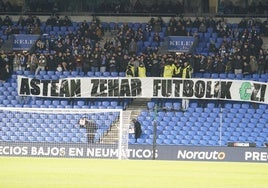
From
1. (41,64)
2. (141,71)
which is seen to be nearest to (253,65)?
(141,71)

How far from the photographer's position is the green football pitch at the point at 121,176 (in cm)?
1152

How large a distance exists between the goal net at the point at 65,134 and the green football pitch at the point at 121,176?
4.91 metres

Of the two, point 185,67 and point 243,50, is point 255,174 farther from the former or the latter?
point 243,50

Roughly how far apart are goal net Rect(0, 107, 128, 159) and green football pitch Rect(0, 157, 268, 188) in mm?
4910

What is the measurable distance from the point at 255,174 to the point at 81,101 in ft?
41.4

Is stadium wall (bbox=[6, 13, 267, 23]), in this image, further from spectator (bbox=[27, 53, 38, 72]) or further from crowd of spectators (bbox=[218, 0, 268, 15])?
spectator (bbox=[27, 53, 38, 72])

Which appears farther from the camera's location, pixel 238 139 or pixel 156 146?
pixel 238 139

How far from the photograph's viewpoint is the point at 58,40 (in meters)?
28.4

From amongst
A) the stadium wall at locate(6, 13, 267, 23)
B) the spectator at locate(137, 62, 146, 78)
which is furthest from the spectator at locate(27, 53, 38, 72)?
the stadium wall at locate(6, 13, 267, 23)

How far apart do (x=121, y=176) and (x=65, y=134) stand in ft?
27.1

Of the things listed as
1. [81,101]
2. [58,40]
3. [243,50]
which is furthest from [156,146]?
[58,40]

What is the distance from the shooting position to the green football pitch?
1152cm

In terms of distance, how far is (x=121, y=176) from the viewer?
41.3 feet

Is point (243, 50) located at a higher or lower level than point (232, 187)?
higher
